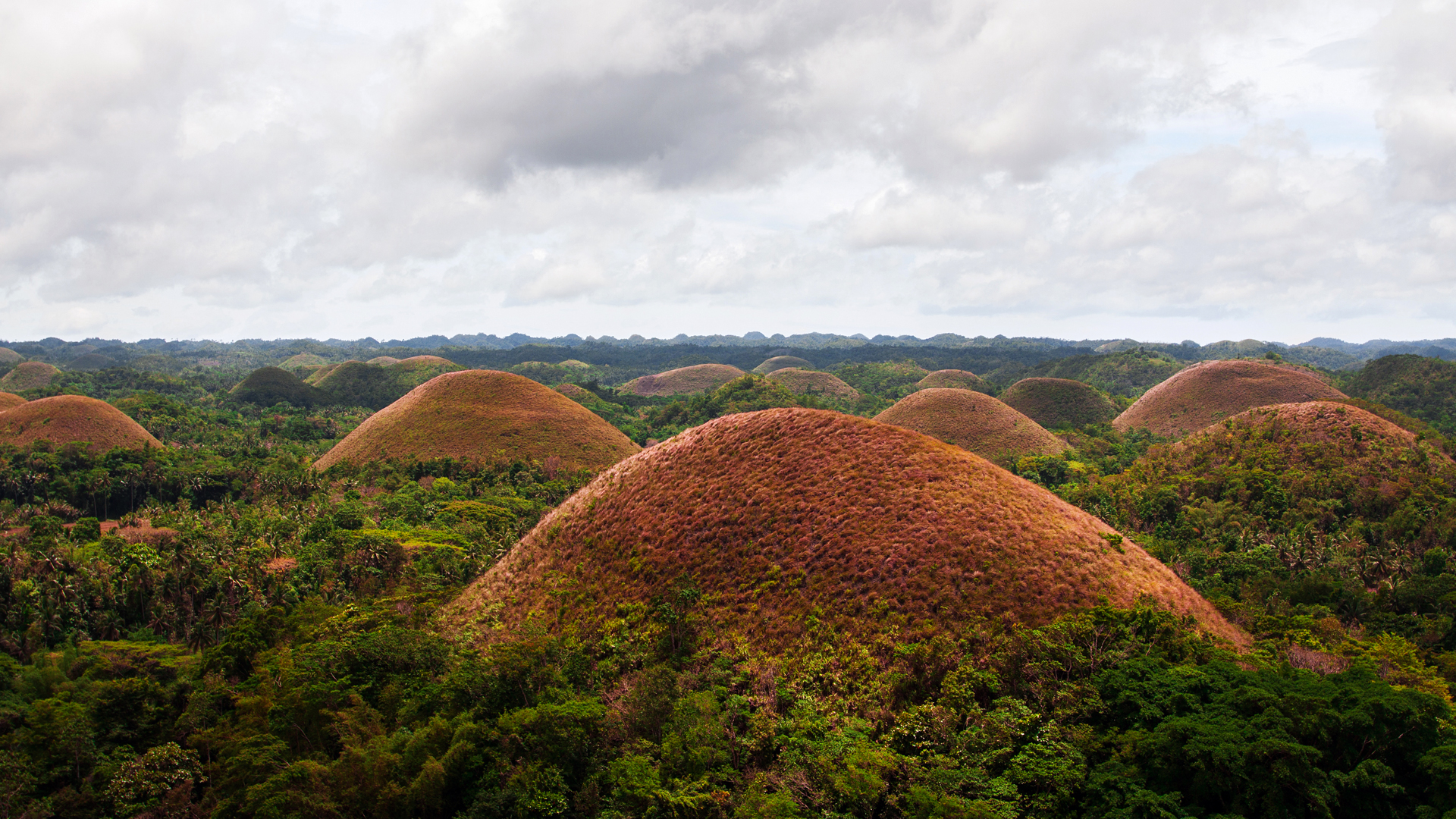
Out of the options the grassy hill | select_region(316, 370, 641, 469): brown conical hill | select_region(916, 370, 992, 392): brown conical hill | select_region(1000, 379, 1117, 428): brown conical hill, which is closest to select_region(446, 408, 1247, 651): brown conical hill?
select_region(316, 370, 641, 469): brown conical hill

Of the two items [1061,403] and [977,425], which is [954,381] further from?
A: [977,425]

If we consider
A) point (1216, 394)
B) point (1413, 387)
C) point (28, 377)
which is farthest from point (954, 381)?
point (28, 377)

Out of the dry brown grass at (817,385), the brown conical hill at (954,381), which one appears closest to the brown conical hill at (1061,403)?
the brown conical hill at (954,381)

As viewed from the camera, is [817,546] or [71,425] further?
[71,425]

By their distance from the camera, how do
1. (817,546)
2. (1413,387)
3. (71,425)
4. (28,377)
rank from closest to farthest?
(817,546)
(71,425)
(1413,387)
(28,377)

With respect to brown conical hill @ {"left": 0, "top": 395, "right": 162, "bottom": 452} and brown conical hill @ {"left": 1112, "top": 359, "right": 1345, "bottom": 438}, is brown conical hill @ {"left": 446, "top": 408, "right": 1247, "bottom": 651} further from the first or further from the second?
brown conical hill @ {"left": 1112, "top": 359, "right": 1345, "bottom": 438}

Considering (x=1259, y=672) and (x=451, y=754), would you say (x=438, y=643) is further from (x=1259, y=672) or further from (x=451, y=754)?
(x=1259, y=672)

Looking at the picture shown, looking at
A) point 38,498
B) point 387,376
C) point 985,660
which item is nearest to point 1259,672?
point 985,660
